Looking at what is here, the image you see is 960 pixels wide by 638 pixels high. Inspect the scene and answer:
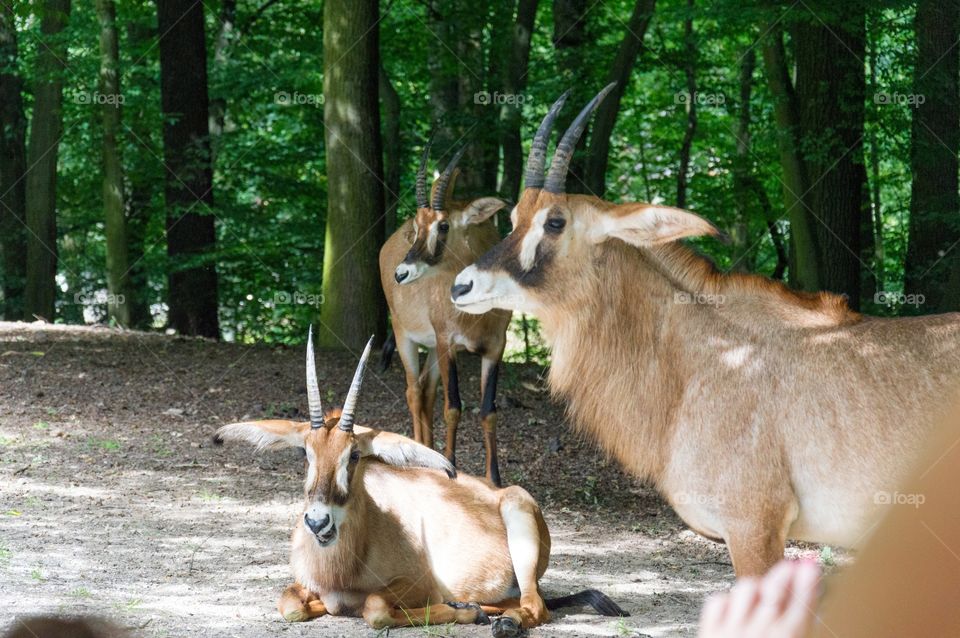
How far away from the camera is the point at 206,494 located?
8.66 meters

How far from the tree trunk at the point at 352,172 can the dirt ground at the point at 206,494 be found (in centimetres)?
76

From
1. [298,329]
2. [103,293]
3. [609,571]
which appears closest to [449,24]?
[298,329]

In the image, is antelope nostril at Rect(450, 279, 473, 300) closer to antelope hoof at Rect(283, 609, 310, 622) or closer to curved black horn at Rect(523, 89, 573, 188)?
curved black horn at Rect(523, 89, 573, 188)

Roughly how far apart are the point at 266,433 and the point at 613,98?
9226 mm

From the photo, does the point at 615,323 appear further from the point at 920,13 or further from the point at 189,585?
the point at 920,13

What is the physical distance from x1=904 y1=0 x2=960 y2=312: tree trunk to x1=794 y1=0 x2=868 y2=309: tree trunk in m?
0.65

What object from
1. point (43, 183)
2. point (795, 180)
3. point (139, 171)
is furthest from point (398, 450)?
point (43, 183)

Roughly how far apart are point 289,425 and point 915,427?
3328 mm

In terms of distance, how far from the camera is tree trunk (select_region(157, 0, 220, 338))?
16.4 metres

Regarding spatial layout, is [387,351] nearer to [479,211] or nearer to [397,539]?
[479,211]

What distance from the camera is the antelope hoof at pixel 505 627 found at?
578cm

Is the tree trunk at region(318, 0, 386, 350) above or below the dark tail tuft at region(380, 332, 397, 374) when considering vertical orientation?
above

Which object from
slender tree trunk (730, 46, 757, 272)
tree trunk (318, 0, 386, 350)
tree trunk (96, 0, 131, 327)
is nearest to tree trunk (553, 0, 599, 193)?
slender tree trunk (730, 46, 757, 272)

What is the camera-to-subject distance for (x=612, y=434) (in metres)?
5.44
